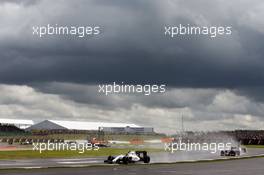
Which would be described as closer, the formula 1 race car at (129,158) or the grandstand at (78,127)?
the formula 1 race car at (129,158)

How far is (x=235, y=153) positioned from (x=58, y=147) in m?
31.6

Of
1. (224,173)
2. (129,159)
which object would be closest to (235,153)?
(129,159)

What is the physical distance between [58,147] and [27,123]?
94.3 metres

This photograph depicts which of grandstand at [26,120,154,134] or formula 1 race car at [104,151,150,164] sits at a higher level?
grandstand at [26,120,154,134]

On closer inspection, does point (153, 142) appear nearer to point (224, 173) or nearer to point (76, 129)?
point (76, 129)

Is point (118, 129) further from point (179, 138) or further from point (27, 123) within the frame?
point (179, 138)

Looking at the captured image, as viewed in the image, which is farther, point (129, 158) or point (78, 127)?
point (78, 127)

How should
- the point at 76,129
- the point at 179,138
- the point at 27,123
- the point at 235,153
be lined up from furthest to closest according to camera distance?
1. the point at 27,123
2. the point at 76,129
3. the point at 179,138
4. the point at 235,153

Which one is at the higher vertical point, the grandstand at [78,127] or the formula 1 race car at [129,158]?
the grandstand at [78,127]

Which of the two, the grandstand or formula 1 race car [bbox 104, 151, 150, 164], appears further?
the grandstand

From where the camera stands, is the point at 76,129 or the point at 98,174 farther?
the point at 76,129

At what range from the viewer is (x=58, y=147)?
8644 centimetres

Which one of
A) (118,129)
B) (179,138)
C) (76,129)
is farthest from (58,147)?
(118,129)

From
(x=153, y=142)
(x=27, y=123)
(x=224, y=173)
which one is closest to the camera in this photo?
(x=224, y=173)
